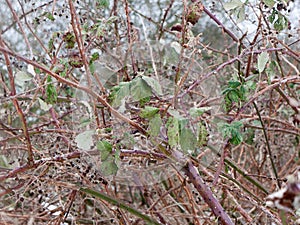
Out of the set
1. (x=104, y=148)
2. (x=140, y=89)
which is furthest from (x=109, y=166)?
(x=140, y=89)

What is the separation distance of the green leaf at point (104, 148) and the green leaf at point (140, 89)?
3.6 inches

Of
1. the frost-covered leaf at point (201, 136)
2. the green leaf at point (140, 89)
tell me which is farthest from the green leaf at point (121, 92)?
the frost-covered leaf at point (201, 136)

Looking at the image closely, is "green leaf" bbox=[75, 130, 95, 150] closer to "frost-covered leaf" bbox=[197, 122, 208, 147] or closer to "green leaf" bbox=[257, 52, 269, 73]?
"frost-covered leaf" bbox=[197, 122, 208, 147]

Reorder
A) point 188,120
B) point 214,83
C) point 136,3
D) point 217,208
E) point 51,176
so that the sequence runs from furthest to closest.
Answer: point 136,3, point 214,83, point 51,176, point 217,208, point 188,120

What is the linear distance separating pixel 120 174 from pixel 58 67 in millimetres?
265

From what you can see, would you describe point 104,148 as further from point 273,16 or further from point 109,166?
point 273,16

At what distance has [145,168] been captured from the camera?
972mm

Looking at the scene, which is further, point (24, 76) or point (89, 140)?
point (24, 76)

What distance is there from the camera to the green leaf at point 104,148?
0.73 meters

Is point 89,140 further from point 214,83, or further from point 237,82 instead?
point 214,83

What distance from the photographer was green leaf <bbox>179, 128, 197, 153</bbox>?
2.32ft

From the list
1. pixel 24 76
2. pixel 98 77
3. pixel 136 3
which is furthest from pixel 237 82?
pixel 136 3

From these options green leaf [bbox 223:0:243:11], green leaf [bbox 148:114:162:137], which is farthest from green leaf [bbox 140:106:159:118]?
green leaf [bbox 223:0:243:11]

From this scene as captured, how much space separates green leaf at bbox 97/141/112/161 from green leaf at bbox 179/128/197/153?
0.36ft
